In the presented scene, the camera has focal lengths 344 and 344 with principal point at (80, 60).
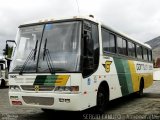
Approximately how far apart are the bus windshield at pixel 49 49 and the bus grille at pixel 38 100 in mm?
759

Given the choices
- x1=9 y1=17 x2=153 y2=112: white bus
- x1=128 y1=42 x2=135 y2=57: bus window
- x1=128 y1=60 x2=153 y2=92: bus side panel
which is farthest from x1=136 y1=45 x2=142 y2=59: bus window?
x1=9 y1=17 x2=153 y2=112: white bus

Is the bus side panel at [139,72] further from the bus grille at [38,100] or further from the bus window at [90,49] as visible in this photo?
the bus grille at [38,100]

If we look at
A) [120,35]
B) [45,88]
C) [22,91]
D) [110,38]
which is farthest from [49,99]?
[120,35]

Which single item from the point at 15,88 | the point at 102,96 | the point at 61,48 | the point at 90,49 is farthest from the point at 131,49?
the point at 15,88

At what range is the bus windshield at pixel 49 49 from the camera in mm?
9438

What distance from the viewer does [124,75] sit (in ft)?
45.4

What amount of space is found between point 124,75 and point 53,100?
17.1 ft

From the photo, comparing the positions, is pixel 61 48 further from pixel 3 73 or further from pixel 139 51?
pixel 3 73

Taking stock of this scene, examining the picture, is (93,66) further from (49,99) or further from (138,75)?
(138,75)

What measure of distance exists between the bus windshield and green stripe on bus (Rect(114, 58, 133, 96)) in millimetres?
3322

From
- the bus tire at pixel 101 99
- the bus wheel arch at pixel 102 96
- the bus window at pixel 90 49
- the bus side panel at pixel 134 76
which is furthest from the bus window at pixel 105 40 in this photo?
the bus side panel at pixel 134 76

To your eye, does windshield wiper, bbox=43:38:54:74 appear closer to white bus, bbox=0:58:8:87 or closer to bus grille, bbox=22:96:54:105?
bus grille, bbox=22:96:54:105

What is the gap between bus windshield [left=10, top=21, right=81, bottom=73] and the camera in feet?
31.0

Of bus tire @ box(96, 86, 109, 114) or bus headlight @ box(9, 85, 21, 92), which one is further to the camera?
bus tire @ box(96, 86, 109, 114)
